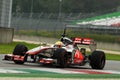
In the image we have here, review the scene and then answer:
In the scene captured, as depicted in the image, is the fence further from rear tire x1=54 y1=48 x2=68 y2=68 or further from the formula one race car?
rear tire x1=54 y1=48 x2=68 y2=68

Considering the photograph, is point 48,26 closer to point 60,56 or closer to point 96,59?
point 96,59

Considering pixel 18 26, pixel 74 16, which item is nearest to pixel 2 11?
pixel 18 26

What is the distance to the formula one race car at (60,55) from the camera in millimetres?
15305

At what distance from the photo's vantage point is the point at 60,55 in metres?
15.2

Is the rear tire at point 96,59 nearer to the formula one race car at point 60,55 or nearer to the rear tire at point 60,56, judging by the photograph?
the formula one race car at point 60,55

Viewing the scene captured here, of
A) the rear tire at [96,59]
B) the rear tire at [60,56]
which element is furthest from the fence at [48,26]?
→ the rear tire at [60,56]

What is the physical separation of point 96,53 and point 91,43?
2.32 feet

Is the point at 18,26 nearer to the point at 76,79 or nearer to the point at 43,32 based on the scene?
the point at 43,32

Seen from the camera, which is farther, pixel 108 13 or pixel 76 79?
pixel 108 13

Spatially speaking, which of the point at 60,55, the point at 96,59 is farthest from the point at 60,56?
the point at 96,59

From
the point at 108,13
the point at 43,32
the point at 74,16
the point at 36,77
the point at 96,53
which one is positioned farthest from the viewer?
the point at 108,13

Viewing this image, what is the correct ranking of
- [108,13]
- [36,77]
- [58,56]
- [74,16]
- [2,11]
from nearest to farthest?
[36,77] < [58,56] < [2,11] < [74,16] < [108,13]

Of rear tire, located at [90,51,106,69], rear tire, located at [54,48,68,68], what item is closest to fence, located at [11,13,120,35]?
rear tire, located at [90,51,106,69]

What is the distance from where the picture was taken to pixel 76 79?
34.2 ft
